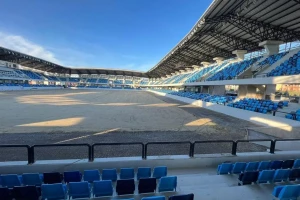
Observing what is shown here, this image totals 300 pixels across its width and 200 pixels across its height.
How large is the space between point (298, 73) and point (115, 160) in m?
16.2

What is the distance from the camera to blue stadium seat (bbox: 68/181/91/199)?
3.95 m

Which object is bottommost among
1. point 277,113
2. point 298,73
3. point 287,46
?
point 277,113

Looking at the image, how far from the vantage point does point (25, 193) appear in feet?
12.2

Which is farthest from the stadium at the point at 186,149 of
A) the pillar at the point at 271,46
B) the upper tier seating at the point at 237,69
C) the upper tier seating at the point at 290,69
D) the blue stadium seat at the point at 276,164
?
the upper tier seating at the point at 237,69

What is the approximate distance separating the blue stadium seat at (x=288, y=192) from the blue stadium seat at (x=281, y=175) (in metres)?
0.95

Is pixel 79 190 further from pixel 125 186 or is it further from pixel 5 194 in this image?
pixel 5 194

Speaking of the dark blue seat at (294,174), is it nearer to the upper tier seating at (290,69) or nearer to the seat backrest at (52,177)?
the seat backrest at (52,177)

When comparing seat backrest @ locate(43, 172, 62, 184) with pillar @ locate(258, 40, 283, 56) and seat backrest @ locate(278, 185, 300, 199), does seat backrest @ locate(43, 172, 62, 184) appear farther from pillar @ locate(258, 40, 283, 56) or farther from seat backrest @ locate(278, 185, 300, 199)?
pillar @ locate(258, 40, 283, 56)

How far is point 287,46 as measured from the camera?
27.5m

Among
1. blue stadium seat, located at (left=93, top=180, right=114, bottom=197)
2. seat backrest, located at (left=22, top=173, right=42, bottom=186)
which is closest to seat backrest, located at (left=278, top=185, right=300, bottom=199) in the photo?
blue stadium seat, located at (left=93, top=180, right=114, bottom=197)

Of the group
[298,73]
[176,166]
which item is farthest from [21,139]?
[298,73]

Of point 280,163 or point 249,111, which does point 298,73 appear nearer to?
point 249,111

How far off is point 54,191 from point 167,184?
2.57 meters

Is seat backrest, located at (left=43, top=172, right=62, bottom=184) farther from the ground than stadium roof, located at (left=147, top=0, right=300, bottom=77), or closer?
closer
